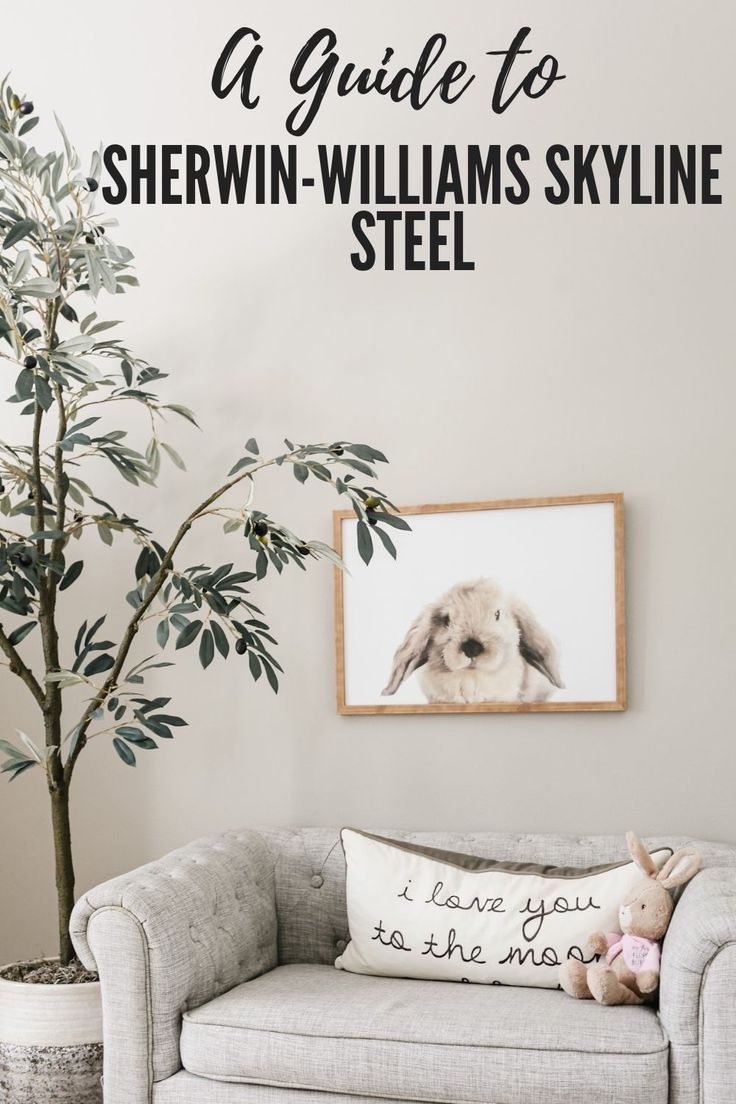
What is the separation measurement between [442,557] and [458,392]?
1.49 feet

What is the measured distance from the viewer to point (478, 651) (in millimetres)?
3006

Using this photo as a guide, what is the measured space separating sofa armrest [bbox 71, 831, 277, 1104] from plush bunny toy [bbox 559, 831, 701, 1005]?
767 mm

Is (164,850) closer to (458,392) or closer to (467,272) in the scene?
(458,392)

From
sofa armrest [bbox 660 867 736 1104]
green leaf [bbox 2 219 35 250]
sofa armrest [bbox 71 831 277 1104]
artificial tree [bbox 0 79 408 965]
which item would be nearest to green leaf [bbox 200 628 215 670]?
artificial tree [bbox 0 79 408 965]

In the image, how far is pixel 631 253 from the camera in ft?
9.83

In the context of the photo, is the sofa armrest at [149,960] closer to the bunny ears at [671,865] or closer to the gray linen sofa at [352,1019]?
the gray linen sofa at [352,1019]

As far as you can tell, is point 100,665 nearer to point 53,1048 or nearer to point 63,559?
point 63,559

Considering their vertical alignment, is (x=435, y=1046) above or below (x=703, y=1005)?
below

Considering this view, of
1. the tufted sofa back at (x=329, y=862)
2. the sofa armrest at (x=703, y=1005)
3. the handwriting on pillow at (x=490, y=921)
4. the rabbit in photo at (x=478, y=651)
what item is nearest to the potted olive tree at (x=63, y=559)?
the rabbit in photo at (x=478, y=651)

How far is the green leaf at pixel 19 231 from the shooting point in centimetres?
260

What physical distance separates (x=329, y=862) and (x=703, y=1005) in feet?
3.52

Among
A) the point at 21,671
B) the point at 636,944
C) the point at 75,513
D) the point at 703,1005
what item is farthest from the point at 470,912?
the point at 75,513

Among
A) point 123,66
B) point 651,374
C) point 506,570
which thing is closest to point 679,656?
point 506,570

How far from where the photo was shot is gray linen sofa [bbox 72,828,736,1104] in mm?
2090
